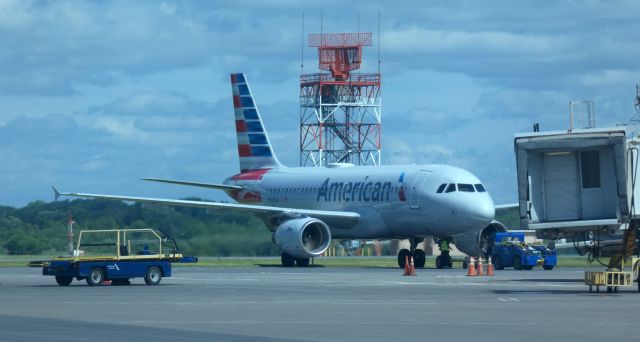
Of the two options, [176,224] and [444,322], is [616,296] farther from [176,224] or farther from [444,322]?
[176,224]

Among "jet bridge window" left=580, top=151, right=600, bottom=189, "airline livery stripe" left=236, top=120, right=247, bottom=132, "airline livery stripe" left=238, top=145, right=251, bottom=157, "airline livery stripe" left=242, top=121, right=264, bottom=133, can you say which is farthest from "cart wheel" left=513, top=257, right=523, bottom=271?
"jet bridge window" left=580, top=151, right=600, bottom=189

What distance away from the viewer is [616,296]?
96.4 feet

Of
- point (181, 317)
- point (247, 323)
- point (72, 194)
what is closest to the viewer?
point (247, 323)

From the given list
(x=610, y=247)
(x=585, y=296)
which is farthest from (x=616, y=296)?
(x=610, y=247)

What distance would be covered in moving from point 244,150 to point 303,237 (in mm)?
10749

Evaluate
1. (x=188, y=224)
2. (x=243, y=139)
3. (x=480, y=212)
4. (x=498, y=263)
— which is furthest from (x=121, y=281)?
(x=243, y=139)

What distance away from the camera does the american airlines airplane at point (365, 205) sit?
164 ft

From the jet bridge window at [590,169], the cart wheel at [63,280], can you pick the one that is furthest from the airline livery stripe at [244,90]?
the jet bridge window at [590,169]

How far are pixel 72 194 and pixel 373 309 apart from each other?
28.1 m

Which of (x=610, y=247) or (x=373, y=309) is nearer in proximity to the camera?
(x=373, y=309)

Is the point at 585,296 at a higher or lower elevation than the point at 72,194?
lower

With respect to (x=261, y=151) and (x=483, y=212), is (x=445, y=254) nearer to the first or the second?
(x=483, y=212)

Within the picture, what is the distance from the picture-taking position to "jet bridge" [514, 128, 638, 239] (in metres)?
29.9

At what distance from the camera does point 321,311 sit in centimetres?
2492
